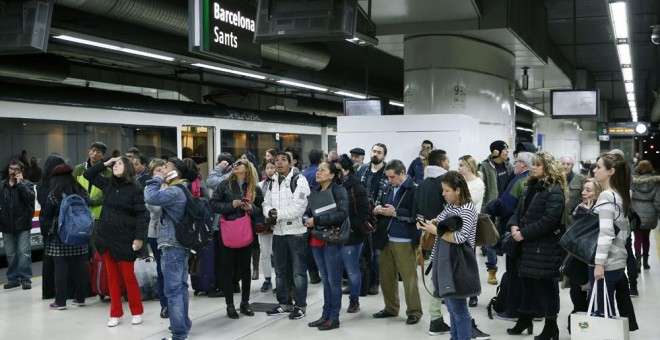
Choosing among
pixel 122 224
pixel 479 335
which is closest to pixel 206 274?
pixel 122 224

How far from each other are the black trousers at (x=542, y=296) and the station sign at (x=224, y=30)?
145 inches

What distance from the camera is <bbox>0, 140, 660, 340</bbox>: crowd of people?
16.2 ft

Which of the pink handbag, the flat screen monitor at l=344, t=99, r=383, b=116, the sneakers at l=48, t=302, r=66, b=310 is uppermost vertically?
the flat screen monitor at l=344, t=99, r=383, b=116

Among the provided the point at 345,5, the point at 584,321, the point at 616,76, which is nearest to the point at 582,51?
the point at 616,76

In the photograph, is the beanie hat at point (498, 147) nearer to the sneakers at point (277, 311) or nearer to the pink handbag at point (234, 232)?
the sneakers at point (277, 311)

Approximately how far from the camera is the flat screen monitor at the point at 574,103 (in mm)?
14195

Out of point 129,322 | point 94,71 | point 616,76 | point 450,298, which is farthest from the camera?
point 616,76

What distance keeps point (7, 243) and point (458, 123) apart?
6.32 meters

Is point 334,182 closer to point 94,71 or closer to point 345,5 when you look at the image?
point 345,5

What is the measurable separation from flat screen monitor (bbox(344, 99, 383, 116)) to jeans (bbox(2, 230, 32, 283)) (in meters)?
7.69

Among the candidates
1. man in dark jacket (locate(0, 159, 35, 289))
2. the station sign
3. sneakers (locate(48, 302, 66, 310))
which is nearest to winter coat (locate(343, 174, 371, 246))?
the station sign

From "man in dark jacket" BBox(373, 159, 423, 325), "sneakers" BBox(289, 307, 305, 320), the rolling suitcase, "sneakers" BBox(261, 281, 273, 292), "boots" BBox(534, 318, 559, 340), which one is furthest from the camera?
"sneakers" BBox(261, 281, 273, 292)

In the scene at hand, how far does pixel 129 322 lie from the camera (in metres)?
6.62

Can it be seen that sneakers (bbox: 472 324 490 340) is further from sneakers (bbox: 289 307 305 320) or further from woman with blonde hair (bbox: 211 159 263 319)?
woman with blonde hair (bbox: 211 159 263 319)
